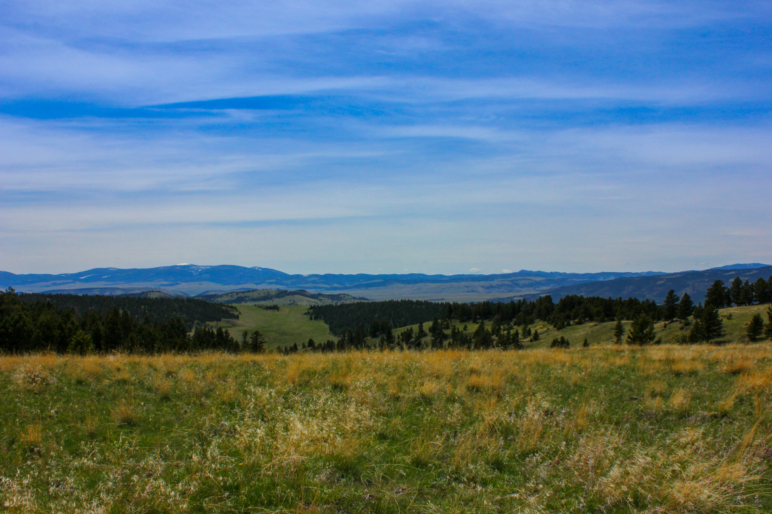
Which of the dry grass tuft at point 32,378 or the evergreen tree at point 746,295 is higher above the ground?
the dry grass tuft at point 32,378

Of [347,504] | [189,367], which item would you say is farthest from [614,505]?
[189,367]

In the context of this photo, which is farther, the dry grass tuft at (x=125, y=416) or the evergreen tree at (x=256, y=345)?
the evergreen tree at (x=256, y=345)

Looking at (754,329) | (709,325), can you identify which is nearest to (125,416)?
(754,329)

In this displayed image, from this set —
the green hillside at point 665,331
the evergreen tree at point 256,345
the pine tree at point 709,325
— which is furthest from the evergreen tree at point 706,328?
the evergreen tree at point 256,345

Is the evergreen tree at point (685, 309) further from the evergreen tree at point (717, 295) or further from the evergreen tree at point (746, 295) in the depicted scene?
the evergreen tree at point (746, 295)

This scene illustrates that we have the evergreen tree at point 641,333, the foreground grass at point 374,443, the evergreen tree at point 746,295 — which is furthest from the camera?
the evergreen tree at point 746,295

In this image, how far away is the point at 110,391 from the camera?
27.2 ft

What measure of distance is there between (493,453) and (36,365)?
10.6 meters

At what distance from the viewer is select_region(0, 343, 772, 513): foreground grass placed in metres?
4.36

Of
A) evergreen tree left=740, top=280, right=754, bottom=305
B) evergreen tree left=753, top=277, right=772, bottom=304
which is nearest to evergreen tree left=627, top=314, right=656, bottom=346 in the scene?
evergreen tree left=753, top=277, right=772, bottom=304

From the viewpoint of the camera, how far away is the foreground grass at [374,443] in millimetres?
4359

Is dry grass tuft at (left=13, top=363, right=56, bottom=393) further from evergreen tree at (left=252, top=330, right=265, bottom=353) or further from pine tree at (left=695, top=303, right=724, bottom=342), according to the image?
Answer: pine tree at (left=695, top=303, right=724, bottom=342)

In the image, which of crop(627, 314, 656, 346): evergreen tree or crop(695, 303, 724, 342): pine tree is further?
crop(695, 303, 724, 342): pine tree

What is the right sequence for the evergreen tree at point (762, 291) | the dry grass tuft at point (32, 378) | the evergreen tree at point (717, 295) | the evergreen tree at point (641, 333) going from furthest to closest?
the evergreen tree at point (762, 291) < the evergreen tree at point (717, 295) < the evergreen tree at point (641, 333) < the dry grass tuft at point (32, 378)
